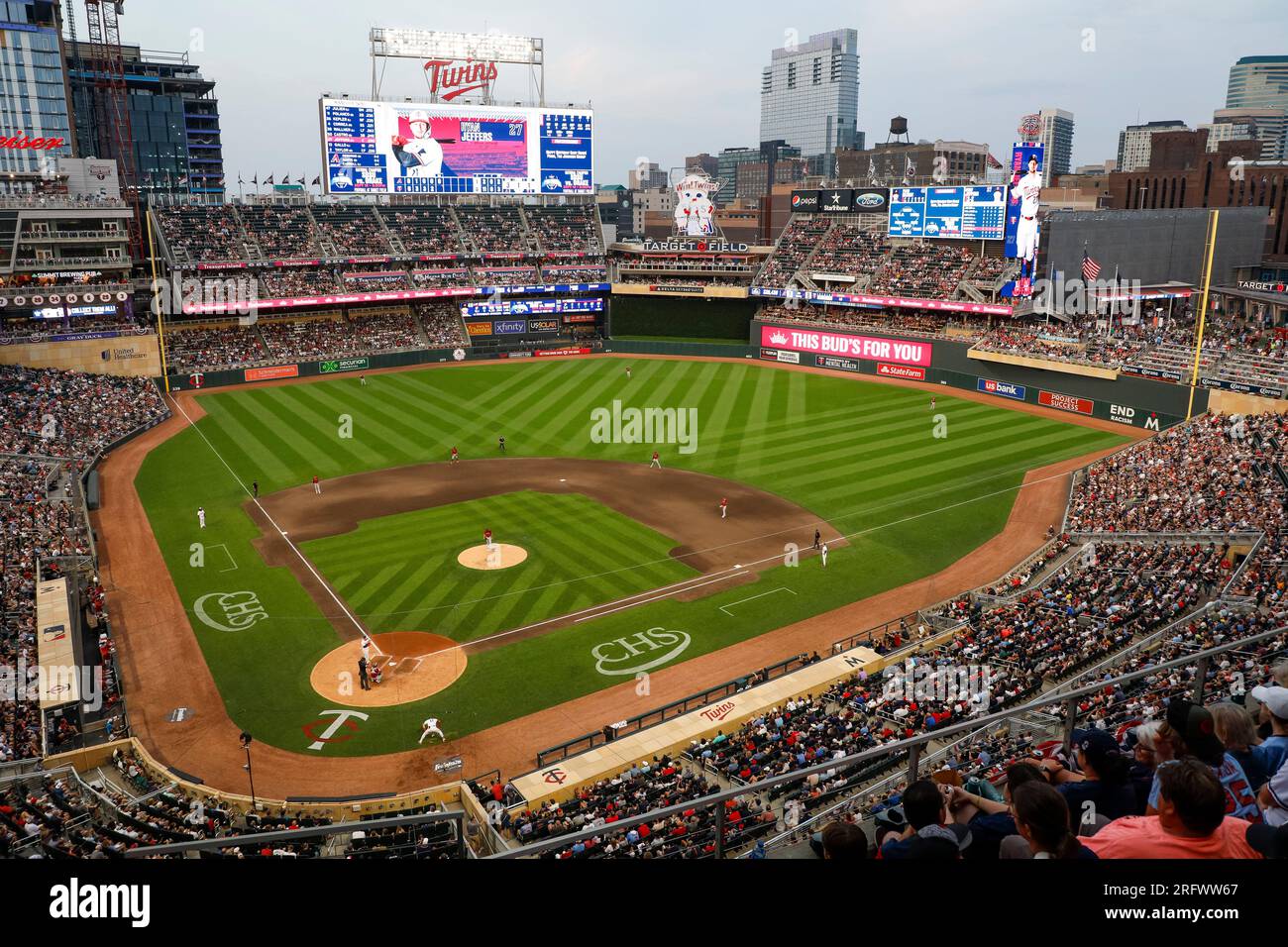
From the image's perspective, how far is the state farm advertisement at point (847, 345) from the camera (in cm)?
6216

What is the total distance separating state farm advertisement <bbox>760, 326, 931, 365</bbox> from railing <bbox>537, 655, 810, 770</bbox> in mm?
41733

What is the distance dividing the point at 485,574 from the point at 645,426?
2152cm

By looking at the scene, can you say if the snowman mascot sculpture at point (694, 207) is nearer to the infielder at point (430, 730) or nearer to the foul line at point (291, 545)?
the foul line at point (291, 545)

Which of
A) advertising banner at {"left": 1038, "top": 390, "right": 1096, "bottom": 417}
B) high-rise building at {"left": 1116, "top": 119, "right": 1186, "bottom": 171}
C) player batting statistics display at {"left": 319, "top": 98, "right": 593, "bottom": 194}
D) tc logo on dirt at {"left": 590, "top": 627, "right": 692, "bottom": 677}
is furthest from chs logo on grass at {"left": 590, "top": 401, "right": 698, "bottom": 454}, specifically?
high-rise building at {"left": 1116, "top": 119, "right": 1186, "bottom": 171}

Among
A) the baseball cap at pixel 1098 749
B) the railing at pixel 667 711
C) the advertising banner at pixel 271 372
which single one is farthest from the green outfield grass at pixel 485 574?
the advertising banner at pixel 271 372

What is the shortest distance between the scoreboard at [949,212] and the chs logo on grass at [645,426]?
26.9m

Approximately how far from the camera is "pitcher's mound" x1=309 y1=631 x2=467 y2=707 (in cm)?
2409

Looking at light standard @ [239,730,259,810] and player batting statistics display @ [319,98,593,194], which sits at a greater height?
player batting statistics display @ [319,98,593,194]

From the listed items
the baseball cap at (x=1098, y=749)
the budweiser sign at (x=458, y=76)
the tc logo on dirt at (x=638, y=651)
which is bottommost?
the tc logo on dirt at (x=638, y=651)

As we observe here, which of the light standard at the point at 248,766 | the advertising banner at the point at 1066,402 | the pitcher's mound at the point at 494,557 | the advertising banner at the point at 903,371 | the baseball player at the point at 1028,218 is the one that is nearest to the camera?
the light standard at the point at 248,766
